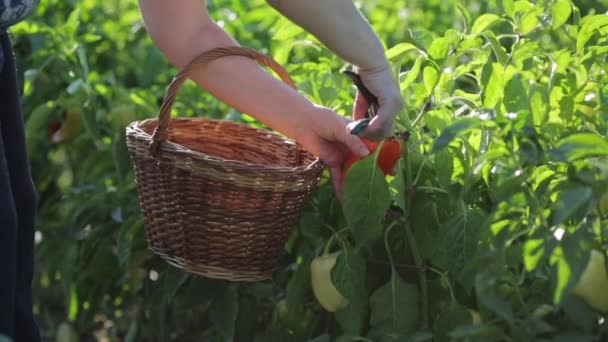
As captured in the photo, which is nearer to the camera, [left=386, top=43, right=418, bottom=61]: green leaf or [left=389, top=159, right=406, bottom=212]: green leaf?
[left=389, top=159, right=406, bottom=212]: green leaf

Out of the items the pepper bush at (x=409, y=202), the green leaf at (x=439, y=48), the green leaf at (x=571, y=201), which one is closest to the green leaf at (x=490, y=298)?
the pepper bush at (x=409, y=202)

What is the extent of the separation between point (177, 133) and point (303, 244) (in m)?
0.33

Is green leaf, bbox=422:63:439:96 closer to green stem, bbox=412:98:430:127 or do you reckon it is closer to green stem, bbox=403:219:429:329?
green stem, bbox=412:98:430:127

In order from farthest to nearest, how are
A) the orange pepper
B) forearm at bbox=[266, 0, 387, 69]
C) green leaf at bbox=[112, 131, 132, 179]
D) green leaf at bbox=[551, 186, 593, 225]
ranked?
green leaf at bbox=[112, 131, 132, 179] < the orange pepper < forearm at bbox=[266, 0, 387, 69] < green leaf at bbox=[551, 186, 593, 225]

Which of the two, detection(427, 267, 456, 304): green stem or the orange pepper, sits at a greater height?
the orange pepper

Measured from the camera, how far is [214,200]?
1.83m

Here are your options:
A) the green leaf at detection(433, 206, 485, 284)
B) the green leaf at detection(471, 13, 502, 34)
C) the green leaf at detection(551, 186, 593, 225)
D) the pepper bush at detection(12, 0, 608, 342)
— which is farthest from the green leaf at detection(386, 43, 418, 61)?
the green leaf at detection(551, 186, 593, 225)

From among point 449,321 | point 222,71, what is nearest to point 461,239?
point 449,321

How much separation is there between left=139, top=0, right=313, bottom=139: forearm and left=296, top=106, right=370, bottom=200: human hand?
0.01 metres

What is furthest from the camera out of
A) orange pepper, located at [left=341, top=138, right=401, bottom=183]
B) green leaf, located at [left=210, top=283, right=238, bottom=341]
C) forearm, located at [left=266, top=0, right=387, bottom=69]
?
green leaf, located at [left=210, top=283, right=238, bottom=341]

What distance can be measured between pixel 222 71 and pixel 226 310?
0.58 m

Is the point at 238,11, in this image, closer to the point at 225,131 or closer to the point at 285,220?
the point at 225,131

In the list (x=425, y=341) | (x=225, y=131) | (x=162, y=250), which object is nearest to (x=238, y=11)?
(x=225, y=131)

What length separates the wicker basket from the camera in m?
1.79
